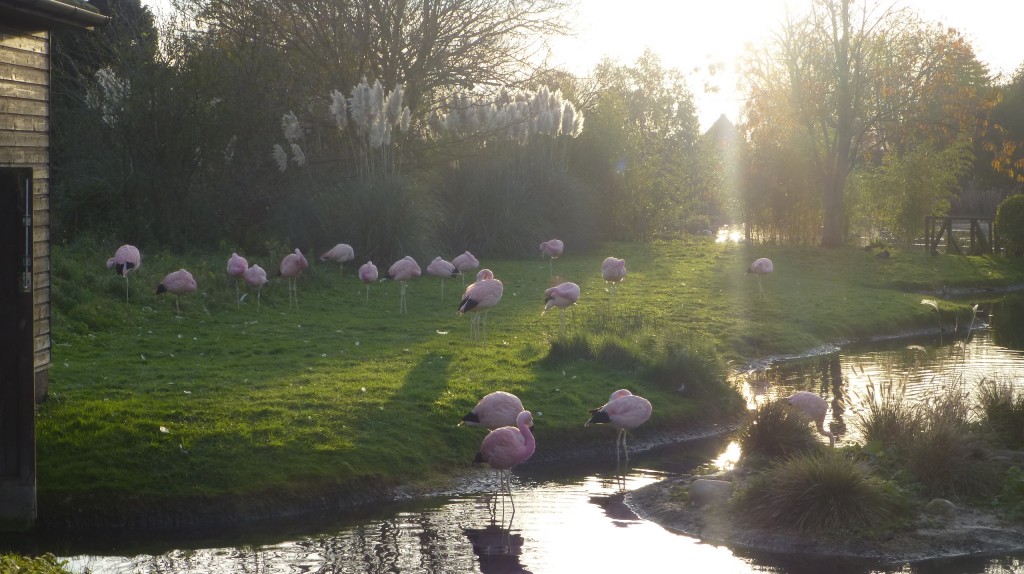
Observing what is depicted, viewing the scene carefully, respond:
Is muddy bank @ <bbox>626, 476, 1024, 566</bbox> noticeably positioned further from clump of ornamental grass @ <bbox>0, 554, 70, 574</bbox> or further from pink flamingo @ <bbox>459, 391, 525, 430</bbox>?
clump of ornamental grass @ <bbox>0, 554, 70, 574</bbox>

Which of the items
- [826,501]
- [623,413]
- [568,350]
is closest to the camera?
[826,501]

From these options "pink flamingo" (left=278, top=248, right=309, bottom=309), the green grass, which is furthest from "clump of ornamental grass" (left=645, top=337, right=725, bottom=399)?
"pink flamingo" (left=278, top=248, right=309, bottom=309)

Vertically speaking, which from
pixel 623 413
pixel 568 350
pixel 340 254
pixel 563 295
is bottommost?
pixel 623 413

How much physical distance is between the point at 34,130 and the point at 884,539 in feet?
27.1

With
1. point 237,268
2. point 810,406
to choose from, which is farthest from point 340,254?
point 810,406

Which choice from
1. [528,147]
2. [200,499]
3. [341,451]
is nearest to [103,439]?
[200,499]

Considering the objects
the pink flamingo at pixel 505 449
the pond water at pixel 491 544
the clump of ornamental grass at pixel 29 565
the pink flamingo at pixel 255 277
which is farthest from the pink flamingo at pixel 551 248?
the clump of ornamental grass at pixel 29 565

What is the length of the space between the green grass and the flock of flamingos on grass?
1.51 feet

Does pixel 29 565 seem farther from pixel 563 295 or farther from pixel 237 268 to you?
pixel 237 268

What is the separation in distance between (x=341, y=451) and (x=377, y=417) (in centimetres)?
98

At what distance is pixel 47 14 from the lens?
28.6ft

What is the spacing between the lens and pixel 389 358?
46.7 feet

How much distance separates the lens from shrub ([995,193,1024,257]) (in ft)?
116

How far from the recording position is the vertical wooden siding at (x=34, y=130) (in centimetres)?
934
